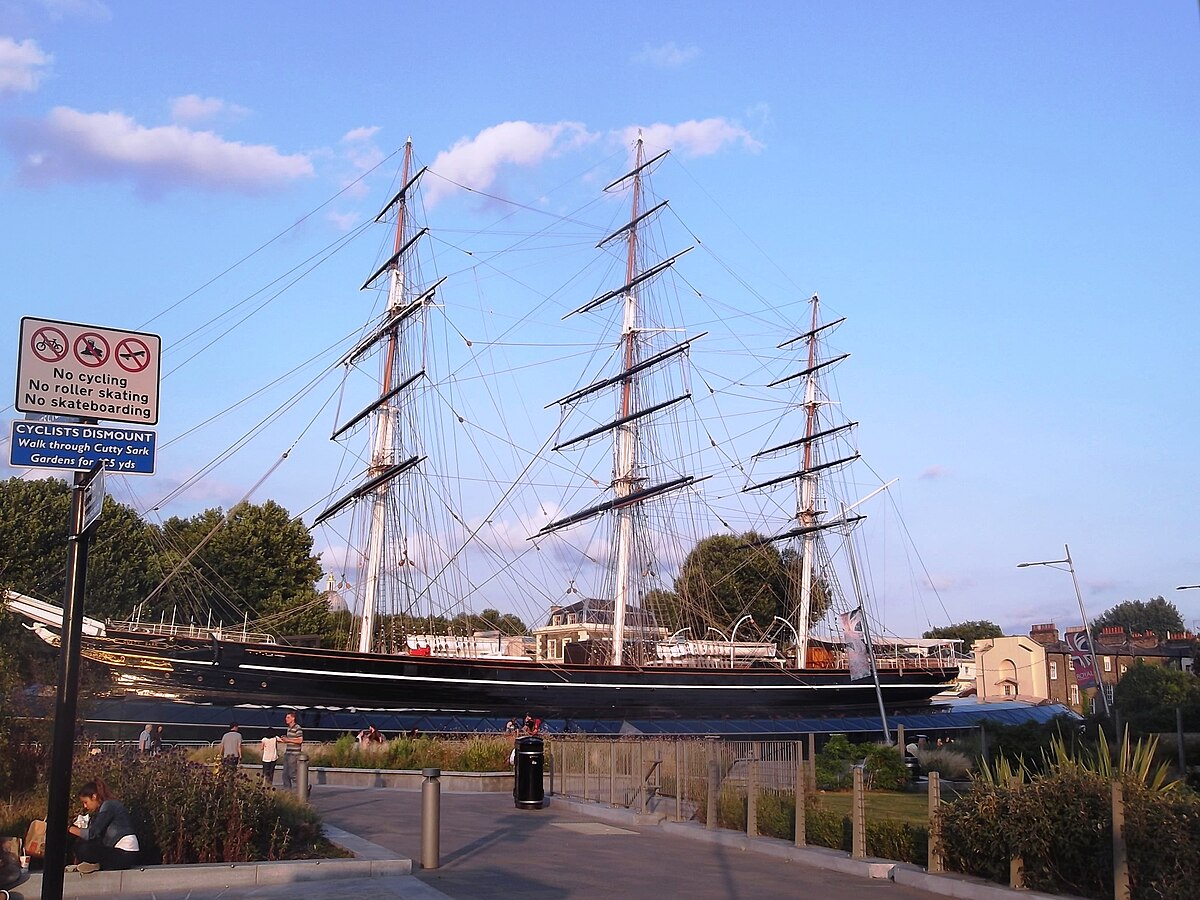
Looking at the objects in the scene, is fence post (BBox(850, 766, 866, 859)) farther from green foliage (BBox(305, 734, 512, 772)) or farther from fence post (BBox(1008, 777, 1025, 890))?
Result: green foliage (BBox(305, 734, 512, 772))

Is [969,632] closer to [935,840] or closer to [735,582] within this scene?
[735,582]

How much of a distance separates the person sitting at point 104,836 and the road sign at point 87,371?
4.55 metres

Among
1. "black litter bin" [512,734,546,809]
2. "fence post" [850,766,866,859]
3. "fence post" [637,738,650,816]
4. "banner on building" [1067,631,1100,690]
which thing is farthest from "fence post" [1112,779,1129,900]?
"banner on building" [1067,631,1100,690]

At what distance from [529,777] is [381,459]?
32308mm

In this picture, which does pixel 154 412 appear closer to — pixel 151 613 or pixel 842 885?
pixel 842 885

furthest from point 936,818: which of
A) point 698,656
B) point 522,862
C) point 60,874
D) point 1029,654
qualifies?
point 1029,654

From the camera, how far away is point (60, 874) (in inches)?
280

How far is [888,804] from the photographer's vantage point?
2081cm

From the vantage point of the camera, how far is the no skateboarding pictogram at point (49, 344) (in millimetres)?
7895

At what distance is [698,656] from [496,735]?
3169 centimetres

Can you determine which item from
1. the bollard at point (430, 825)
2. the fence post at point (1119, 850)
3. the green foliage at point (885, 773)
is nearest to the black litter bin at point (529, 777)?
the bollard at point (430, 825)

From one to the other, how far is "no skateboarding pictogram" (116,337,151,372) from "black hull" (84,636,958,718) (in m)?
35.7

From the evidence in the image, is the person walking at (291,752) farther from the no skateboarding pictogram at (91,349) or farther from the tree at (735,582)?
the tree at (735,582)

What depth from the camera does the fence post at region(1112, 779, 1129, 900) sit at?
1001 centimetres
